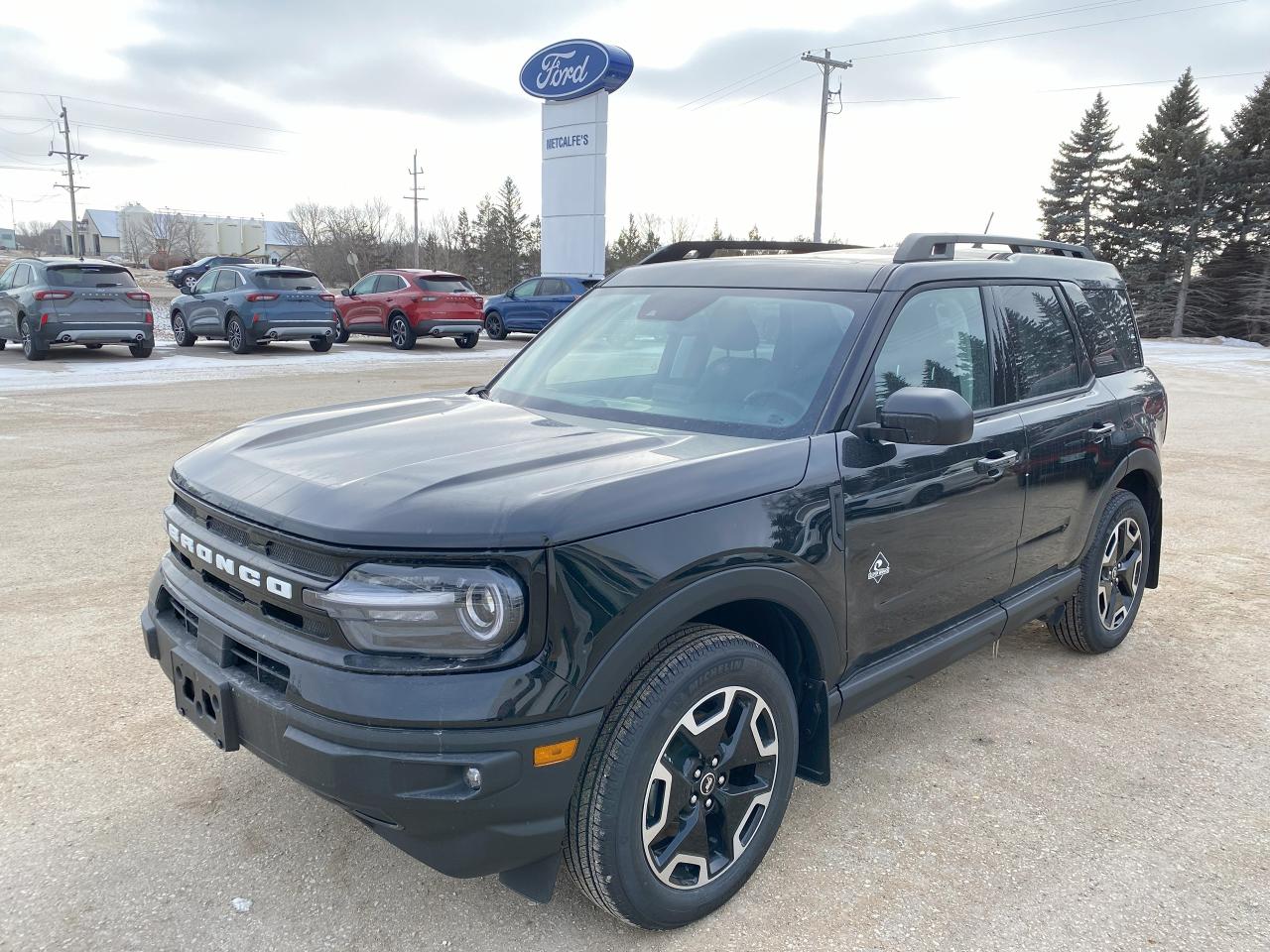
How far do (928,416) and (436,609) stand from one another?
4.91ft

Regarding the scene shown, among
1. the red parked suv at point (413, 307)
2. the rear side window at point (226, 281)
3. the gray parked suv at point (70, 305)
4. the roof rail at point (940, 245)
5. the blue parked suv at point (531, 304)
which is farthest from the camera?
the blue parked suv at point (531, 304)

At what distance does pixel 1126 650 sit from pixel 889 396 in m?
2.62

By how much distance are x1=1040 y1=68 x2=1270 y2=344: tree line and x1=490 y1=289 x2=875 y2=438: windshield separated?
4401 cm

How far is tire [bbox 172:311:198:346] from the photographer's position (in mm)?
20078

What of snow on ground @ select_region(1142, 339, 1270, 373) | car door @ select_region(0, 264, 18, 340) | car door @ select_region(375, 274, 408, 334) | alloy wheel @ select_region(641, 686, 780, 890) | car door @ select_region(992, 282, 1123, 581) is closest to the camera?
alloy wheel @ select_region(641, 686, 780, 890)

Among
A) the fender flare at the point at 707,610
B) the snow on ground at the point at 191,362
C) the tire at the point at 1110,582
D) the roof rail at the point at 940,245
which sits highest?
the roof rail at the point at 940,245

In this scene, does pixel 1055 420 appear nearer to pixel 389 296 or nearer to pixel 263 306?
pixel 263 306

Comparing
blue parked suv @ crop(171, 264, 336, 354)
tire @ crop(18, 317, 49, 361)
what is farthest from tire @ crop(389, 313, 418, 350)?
A: tire @ crop(18, 317, 49, 361)

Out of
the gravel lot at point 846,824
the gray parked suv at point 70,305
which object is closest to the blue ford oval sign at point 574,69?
the gray parked suv at point 70,305

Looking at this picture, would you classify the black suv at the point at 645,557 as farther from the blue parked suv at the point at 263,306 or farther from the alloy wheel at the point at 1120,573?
the blue parked suv at the point at 263,306

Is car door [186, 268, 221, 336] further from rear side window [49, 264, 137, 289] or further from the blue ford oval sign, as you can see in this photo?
the blue ford oval sign

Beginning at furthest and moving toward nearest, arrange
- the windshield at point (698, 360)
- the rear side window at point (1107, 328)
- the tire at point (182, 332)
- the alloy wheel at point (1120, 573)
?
1. the tire at point (182, 332)
2. the alloy wheel at point (1120, 573)
3. the rear side window at point (1107, 328)
4. the windshield at point (698, 360)

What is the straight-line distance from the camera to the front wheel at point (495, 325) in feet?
81.5

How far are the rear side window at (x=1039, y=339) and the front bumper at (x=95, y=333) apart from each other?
55.1 ft
